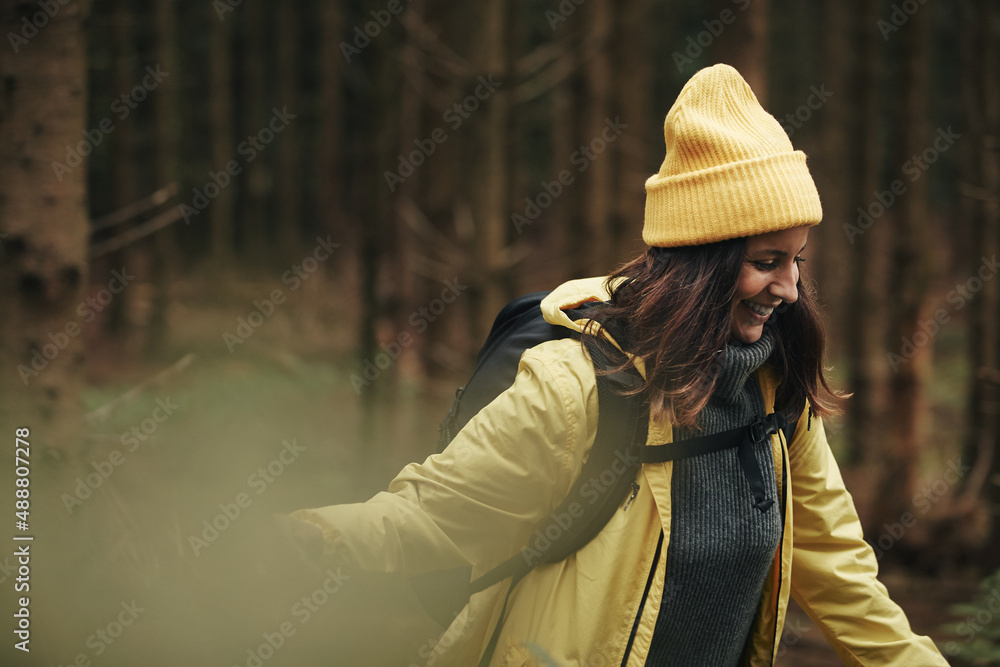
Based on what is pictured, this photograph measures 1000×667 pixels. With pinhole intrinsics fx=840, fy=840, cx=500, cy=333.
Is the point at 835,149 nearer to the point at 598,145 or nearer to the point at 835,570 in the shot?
the point at 598,145

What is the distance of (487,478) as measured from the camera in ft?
6.64

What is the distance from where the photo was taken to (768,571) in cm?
236

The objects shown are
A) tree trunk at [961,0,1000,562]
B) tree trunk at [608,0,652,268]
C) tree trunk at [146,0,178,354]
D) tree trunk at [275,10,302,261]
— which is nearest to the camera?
tree trunk at [961,0,1000,562]

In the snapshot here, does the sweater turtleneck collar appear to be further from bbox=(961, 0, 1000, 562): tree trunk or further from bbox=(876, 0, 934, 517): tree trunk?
bbox=(876, 0, 934, 517): tree trunk

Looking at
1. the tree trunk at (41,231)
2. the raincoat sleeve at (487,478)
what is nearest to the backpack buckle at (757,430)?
the raincoat sleeve at (487,478)

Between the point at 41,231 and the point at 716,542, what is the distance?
8.21 feet

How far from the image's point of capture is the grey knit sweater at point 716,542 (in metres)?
2.13

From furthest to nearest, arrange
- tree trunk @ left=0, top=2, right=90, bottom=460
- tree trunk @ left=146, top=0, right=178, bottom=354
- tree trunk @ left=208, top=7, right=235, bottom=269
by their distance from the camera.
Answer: tree trunk @ left=208, top=7, right=235, bottom=269
tree trunk @ left=146, top=0, right=178, bottom=354
tree trunk @ left=0, top=2, right=90, bottom=460

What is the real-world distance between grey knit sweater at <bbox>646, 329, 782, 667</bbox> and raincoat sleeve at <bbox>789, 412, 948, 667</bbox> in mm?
288

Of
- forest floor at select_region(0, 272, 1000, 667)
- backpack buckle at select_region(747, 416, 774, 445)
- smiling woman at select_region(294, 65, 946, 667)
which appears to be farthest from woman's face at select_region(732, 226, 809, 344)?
forest floor at select_region(0, 272, 1000, 667)

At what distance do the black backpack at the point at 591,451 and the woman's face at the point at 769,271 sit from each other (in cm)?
33

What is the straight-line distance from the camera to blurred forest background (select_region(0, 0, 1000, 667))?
8.66ft

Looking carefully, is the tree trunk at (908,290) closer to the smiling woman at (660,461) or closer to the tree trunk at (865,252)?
the tree trunk at (865,252)

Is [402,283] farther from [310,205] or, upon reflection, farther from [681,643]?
A: [310,205]
